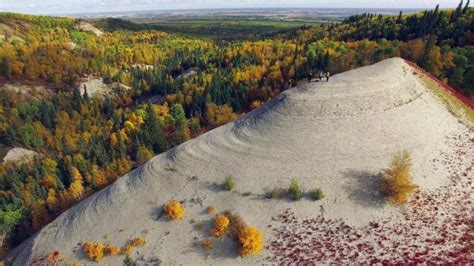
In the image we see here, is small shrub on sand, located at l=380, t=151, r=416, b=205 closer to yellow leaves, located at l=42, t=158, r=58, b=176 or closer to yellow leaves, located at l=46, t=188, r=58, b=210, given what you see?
yellow leaves, located at l=46, t=188, r=58, b=210

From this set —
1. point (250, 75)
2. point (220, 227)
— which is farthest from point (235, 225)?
point (250, 75)

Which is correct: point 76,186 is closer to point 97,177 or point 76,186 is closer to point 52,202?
point 97,177

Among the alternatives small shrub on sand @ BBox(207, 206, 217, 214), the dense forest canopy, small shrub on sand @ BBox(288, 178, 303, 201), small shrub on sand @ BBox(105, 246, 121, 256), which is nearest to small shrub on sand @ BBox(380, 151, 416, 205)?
small shrub on sand @ BBox(288, 178, 303, 201)

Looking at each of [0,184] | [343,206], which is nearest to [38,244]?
[343,206]

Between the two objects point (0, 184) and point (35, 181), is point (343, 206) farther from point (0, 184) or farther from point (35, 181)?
point (0, 184)

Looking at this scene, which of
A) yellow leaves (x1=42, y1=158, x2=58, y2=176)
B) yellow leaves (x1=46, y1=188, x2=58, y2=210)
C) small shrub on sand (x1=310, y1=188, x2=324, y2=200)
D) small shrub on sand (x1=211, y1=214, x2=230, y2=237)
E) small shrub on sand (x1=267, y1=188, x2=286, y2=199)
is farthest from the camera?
yellow leaves (x1=42, y1=158, x2=58, y2=176)

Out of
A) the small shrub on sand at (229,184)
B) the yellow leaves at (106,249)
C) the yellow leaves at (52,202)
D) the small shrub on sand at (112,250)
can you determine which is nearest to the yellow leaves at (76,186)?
the yellow leaves at (52,202)

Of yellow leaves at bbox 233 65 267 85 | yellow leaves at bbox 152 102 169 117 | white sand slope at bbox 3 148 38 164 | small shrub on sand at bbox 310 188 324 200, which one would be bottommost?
white sand slope at bbox 3 148 38 164
